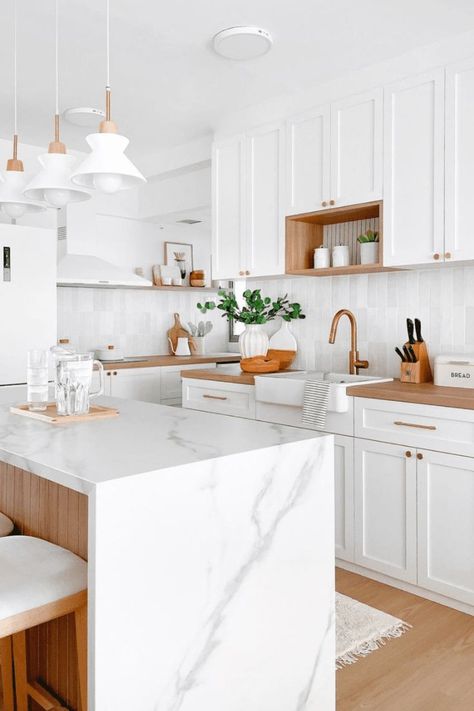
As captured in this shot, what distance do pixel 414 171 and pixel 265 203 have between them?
1006 millimetres

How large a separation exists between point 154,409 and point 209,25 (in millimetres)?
1771

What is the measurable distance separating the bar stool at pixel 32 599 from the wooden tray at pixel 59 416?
0.37 m

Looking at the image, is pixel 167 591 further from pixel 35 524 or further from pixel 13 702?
pixel 13 702

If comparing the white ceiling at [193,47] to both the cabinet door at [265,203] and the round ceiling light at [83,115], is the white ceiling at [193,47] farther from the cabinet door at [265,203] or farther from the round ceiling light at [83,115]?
the cabinet door at [265,203]

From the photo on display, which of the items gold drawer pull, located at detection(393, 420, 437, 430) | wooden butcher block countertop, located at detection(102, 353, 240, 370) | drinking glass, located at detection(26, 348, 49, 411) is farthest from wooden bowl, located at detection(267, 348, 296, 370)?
drinking glass, located at detection(26, 348, 49, 411)

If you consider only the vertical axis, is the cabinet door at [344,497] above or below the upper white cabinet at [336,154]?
below

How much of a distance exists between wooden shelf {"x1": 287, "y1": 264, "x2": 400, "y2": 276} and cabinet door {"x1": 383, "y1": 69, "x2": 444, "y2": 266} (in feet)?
0.43

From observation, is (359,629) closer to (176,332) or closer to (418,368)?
(418,368)

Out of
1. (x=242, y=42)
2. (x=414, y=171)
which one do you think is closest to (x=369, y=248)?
(x=414, y=171)

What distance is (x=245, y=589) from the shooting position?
150 centimetres

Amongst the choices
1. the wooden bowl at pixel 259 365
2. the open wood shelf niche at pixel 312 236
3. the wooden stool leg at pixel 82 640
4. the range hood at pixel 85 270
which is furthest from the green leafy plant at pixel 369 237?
the wooden stool leg at pixel 82 640

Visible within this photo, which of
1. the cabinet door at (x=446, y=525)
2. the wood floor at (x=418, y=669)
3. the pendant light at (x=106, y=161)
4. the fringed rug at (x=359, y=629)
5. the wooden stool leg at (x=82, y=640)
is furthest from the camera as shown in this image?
the cabinet door at (x=446, y=525)

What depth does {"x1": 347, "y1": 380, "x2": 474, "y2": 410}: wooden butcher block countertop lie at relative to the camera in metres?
2.52

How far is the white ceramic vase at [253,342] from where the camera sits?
388 centimetres
